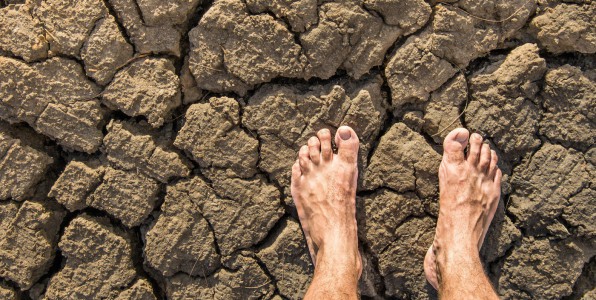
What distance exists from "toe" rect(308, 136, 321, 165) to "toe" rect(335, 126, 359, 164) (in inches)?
3.7

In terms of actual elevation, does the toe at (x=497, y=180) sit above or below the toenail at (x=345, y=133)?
below

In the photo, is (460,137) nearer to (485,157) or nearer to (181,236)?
(485,157)

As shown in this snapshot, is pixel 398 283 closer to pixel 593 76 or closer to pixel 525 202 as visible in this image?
pixel 525 202

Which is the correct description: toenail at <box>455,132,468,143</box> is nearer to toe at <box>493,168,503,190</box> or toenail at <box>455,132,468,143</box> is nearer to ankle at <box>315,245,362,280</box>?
toe at <box>493,168,503,190</box>

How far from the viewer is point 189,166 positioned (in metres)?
2.23

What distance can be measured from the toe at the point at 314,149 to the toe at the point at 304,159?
0.7 inches

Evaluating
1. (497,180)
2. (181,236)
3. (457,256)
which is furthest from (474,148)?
(181,236)

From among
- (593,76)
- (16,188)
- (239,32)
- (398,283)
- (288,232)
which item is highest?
(239,32)

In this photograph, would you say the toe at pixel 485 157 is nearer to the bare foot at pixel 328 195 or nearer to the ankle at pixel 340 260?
the bare foot at pixel 328 195

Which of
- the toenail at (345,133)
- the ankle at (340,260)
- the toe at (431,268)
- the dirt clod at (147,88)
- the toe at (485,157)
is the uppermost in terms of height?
the dirt clod at (147,88)

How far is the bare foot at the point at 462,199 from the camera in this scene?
2.16 metres

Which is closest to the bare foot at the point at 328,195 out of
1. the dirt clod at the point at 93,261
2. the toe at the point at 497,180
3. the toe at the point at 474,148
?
the toe at the point at 474,148

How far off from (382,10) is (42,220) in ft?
6.15

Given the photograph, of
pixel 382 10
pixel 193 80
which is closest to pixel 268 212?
pixel 193 80
